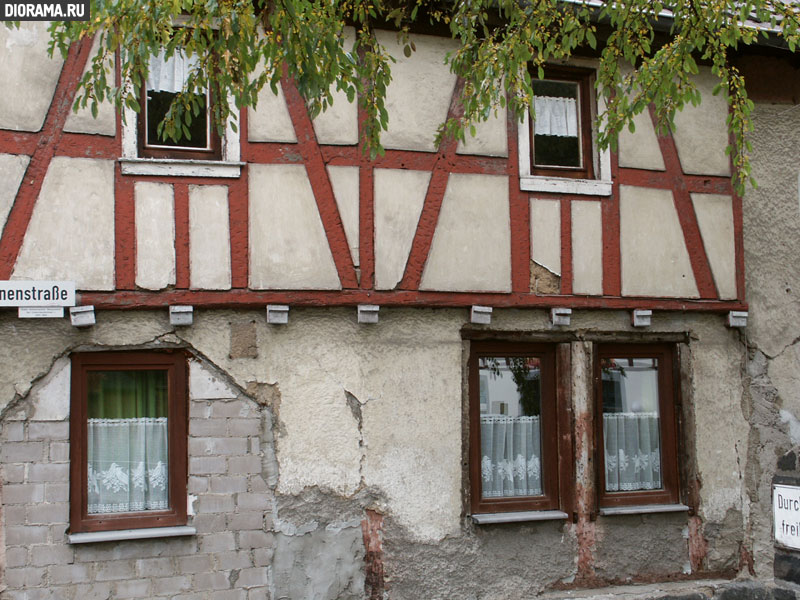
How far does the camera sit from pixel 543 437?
703 centimetres

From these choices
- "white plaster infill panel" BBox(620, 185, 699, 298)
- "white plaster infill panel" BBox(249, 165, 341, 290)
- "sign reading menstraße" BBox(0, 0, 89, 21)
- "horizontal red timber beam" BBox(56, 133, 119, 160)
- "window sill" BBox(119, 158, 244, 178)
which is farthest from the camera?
"white plaster infill panel" BBox(620, 185, 699, 298)

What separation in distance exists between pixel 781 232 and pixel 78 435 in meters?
6.15

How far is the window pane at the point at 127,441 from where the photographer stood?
6.02m

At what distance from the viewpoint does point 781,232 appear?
759 centimetres

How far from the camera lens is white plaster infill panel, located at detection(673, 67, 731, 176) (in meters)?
7.29

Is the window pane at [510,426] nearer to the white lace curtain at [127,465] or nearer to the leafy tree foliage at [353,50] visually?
the leafy tree foliage at [353,50]

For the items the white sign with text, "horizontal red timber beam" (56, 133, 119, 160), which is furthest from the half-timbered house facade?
the white sign with text

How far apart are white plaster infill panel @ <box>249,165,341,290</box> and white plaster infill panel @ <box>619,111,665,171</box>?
2.69 m

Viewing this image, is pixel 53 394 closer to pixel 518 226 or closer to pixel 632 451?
pixel 518 226

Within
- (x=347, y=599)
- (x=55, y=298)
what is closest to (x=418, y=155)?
(x=55, y=298)

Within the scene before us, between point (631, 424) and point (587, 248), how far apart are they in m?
1.60

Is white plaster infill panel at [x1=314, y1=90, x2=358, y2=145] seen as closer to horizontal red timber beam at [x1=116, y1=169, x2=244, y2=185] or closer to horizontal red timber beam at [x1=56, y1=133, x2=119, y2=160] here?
horizontal red timber beam at [x1=116, y1=169, x2=244, y2=185]

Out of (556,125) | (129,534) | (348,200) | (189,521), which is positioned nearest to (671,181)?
(556,125)

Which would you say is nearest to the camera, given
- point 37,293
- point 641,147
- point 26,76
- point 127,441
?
point 37,293
